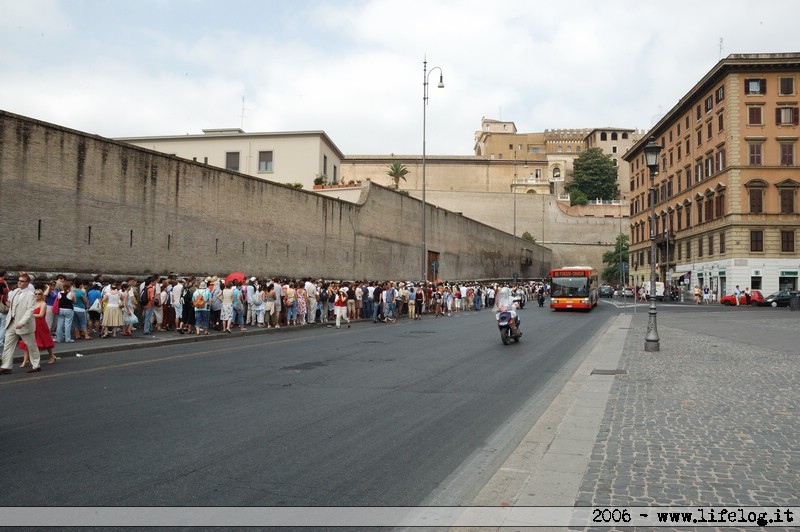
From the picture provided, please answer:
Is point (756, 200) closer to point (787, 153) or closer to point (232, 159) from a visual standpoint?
point (787, 153)

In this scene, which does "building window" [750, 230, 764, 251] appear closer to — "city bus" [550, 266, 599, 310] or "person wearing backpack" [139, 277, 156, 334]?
"city bus" [550, 266, 599, 310]

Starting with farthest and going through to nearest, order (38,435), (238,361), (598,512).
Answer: (238,361)
(38,435)
(598,512)

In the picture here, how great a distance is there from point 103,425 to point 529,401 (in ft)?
17.6

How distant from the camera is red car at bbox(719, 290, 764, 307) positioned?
153 feet

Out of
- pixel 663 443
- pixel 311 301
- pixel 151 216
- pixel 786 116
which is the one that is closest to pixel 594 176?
pixel 786 116

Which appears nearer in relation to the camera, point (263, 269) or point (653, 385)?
point (653, 385)

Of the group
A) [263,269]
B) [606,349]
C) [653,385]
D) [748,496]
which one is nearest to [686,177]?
[263,269]

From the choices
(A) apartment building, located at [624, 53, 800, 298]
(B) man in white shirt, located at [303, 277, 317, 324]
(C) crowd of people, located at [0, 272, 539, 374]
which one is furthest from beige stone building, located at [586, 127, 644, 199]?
(B) man in white shirt, located at [303, 277, 317, 324]

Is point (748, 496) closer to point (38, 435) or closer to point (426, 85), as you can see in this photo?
point (38, 435)

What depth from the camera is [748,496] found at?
4.35 meters

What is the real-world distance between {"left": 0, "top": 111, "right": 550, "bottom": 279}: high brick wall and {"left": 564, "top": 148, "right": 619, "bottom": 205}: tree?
3157 inches

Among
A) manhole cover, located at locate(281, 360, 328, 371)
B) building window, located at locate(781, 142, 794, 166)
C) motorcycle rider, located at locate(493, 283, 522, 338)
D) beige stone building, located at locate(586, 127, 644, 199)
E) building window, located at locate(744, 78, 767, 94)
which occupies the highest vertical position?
beige stone building, located at locate(586, 127, 644, 199)

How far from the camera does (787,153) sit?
5072cm

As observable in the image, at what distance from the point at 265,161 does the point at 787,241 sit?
42.2 m
